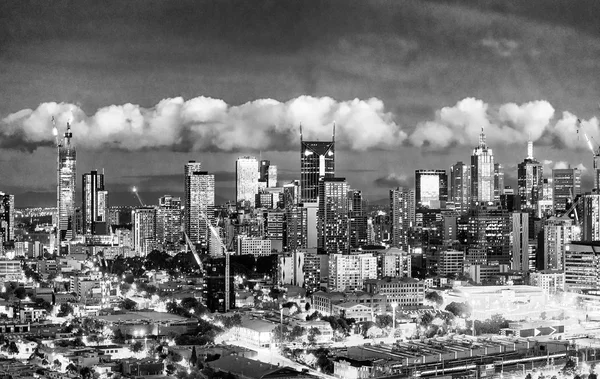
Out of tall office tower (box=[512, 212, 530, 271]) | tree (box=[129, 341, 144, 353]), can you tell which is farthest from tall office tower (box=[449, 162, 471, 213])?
tree (box=[129, 341, 144, 353])

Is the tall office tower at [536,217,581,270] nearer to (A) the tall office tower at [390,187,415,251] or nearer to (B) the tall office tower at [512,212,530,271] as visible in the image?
(B) the tall office tower at [512,212,530,271]

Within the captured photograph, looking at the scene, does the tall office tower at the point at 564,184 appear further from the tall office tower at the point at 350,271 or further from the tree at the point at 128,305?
the tree at the point at 128,305

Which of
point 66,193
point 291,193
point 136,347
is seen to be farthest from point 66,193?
point 136,347

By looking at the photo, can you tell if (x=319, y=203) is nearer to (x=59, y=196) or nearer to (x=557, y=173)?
(x=557, y=173)

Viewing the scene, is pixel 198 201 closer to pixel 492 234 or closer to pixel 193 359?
pixel 492 234

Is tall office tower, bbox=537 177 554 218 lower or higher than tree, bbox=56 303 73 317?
higher

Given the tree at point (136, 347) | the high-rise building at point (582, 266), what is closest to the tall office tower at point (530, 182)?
the high-rise building at point (582, 266)
